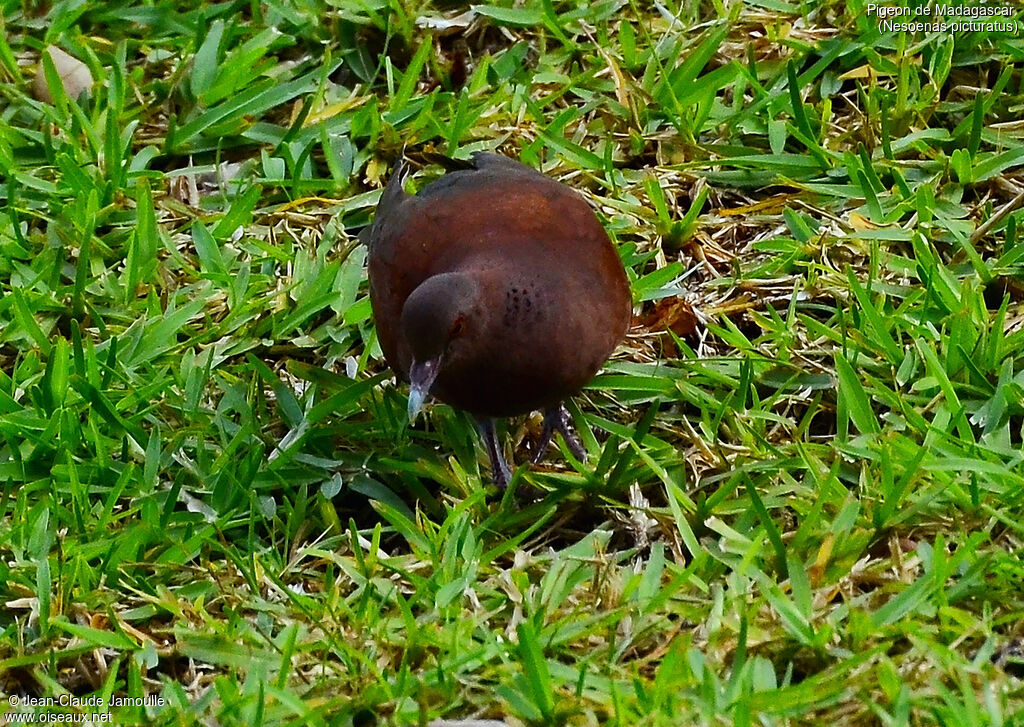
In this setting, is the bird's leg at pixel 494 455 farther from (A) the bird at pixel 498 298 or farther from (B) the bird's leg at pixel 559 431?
(B) the bird's leg at pixel 559 431

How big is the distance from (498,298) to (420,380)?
318 millimetres

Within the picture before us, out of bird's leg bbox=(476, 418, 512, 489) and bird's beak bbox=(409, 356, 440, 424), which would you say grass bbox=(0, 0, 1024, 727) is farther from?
bird's beak bbox=(409, 356, 440, 424)

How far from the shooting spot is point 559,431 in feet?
14.0

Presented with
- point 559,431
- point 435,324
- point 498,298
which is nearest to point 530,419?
point 559,431

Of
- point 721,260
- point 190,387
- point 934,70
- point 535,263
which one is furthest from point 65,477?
point 934,70

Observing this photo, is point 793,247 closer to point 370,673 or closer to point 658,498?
point 658,498

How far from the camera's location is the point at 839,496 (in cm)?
372

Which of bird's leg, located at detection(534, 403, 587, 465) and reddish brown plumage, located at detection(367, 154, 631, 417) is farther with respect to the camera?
bird's leg, located at detection(534, 403, 587, 465)

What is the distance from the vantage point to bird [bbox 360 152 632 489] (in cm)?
388

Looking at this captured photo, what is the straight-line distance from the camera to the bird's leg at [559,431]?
4211 mm

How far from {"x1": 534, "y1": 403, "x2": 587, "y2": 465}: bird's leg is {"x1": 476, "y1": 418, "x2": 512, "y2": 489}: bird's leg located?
0.42 ft

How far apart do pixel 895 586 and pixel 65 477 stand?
7.51ft

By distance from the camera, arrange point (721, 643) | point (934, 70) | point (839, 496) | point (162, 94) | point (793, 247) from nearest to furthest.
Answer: point (721, 643)
point (839, 496)
point (793, 247)
point (934, 70)
point (162, 94)

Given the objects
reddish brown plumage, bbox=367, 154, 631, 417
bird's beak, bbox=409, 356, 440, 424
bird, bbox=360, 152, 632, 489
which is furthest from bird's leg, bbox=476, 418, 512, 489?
bird's beak, bbox=409, 356, 440, 424
